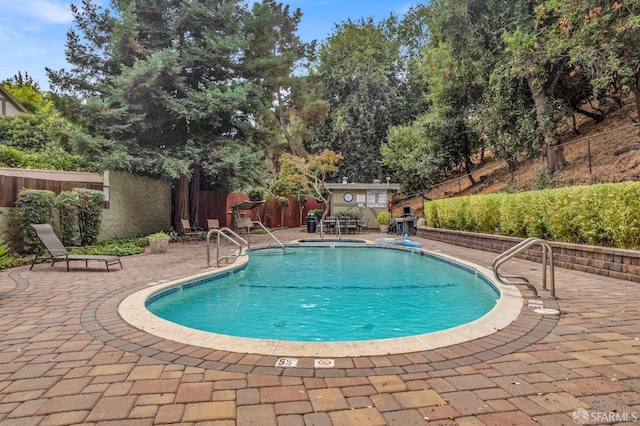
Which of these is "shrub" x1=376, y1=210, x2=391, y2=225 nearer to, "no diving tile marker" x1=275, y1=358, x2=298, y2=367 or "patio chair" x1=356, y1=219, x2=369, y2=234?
"patio chair" x1=356, y1=219, x2=369, y2=234

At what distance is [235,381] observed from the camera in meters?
2.22

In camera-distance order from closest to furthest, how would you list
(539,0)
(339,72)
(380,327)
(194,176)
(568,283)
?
(380,327), (568,283), (539,0), (194,176), (339,72)

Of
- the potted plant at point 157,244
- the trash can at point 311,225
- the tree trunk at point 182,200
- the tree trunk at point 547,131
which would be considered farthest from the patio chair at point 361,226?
the potted plant at point 157,244

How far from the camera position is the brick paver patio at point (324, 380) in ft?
6.02

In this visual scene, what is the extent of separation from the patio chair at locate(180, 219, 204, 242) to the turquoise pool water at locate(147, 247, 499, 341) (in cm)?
514

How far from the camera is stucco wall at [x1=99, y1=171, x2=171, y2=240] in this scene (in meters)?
10.9

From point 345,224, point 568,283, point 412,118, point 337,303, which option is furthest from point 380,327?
point 412,118

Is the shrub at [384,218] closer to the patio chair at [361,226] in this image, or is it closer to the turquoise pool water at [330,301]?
the patio chair at [361,226]

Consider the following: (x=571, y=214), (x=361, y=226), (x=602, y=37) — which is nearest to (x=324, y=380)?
(x=571, y=214)

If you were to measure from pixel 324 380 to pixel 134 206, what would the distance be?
38.5 feet

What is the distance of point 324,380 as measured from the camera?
223 centimetres

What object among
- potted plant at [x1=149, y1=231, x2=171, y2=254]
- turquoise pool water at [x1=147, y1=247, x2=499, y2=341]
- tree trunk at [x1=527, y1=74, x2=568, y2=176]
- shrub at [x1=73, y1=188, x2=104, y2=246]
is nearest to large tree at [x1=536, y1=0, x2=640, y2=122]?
tree trunk at [x1=527, y1=74, x2=568, y2=176]

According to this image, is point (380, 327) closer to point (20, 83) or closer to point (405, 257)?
point (405, 257)

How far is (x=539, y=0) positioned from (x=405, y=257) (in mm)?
9986
